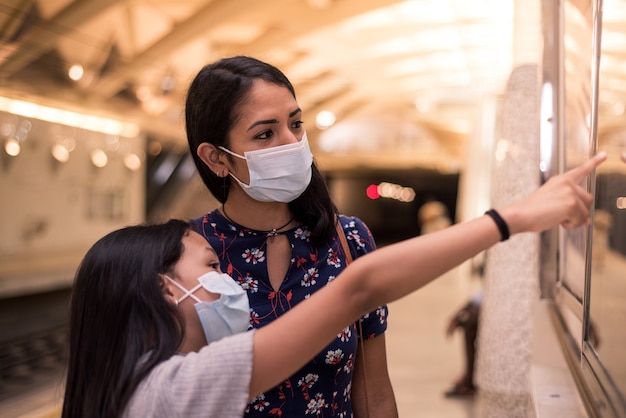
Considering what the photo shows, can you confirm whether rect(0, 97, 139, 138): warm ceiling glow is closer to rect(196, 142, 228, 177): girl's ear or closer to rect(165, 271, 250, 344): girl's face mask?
rect(196, 142, 228, 177): girl's ear

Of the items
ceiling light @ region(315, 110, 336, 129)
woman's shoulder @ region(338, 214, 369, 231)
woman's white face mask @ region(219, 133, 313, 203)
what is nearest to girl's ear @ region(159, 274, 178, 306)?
woman's white face mask @ region(219, 133, 313, 203)

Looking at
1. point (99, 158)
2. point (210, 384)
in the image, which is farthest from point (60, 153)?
point (210, 384)

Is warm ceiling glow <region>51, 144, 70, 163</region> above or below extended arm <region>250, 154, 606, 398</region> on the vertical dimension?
above

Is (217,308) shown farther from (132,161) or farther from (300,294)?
(132,161)

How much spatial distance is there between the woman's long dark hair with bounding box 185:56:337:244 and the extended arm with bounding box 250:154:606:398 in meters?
0.70

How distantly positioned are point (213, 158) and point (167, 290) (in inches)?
25.3

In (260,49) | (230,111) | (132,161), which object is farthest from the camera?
(132,161)

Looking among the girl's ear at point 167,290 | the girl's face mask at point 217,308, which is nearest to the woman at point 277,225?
the girl's face mask at point 217,308

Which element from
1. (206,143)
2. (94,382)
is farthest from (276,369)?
(206,143)

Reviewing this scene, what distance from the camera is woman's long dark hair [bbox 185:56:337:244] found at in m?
2.14

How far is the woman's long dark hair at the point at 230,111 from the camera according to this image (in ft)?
7.03

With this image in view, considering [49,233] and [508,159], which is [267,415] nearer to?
[508,159]

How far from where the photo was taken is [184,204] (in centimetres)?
2630

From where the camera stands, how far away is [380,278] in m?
1.50
